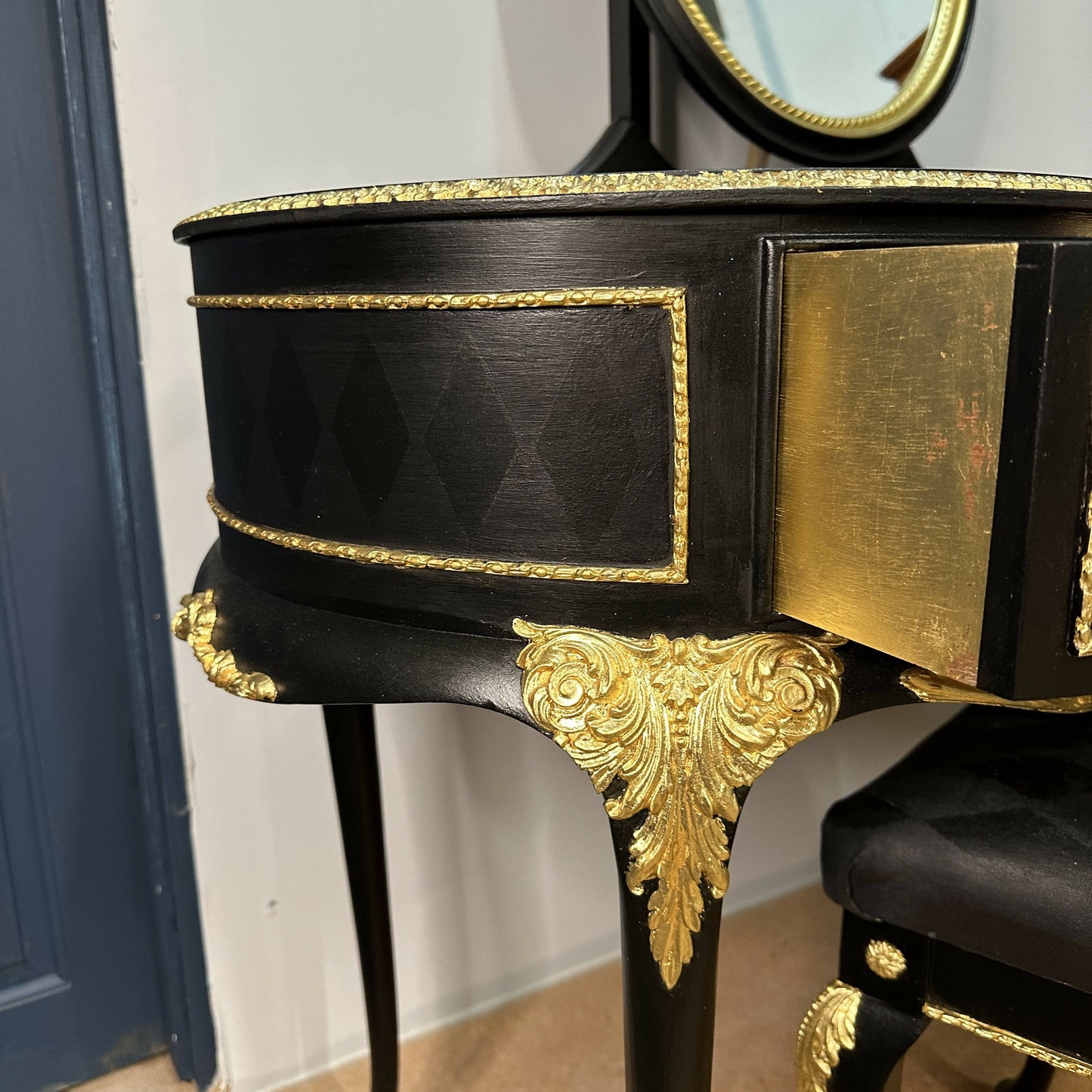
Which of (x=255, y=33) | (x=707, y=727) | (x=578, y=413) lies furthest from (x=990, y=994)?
(x=255, y=33)

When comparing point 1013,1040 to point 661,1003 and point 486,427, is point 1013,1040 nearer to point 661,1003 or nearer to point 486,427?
point 661,1003

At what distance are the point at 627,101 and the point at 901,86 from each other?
0.83ft

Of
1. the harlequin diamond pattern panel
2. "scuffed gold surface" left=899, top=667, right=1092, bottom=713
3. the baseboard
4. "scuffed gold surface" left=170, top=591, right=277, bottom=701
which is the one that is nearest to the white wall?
the baseboard

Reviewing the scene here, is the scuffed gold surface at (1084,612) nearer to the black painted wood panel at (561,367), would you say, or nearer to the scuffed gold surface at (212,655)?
the black painted wood panel at (561,367)

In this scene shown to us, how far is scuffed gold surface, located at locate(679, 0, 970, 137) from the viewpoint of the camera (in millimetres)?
845

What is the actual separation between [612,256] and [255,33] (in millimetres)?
633

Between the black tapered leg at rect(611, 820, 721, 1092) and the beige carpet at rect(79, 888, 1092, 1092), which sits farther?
the beige carpet at rect(79, 888, 1092, 1092)

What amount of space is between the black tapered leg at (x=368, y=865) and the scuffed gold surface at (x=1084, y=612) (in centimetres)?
60

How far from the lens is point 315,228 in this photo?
18.7 inches

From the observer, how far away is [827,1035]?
2.04 feet

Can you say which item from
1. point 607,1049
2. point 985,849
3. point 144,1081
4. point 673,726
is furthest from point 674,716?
point 144,1081

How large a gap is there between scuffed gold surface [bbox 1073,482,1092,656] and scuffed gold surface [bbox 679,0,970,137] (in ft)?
2.05

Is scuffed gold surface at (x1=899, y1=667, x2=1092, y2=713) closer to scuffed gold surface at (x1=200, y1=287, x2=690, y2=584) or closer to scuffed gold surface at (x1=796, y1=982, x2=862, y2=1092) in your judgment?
scuffed gold surface at (x1=200, y1=287, x2=690, y2=584)

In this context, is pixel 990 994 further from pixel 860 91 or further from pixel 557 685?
pixel 860 91
